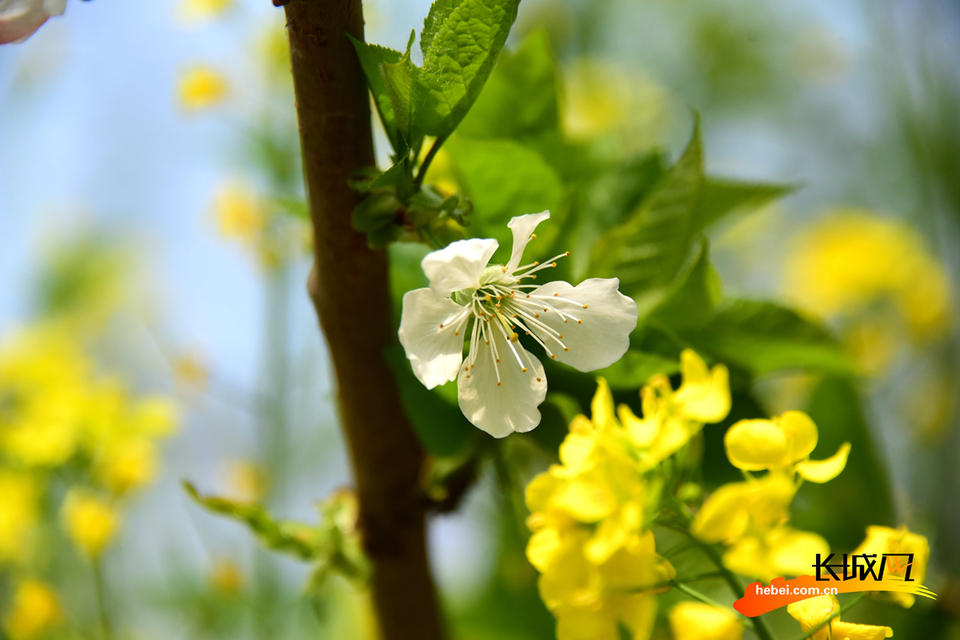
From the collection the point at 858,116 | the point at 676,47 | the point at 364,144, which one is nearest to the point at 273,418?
the point at 364,144

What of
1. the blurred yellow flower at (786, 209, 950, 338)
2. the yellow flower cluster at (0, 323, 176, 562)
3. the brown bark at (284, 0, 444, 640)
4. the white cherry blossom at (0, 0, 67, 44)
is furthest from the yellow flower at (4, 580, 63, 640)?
the blurred yellow flower at (786, 209, 950, 338)

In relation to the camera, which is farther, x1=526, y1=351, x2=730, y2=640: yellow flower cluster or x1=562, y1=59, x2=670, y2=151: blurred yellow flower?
x1=562, y1=59, x2=670, y2=151: blurred yellow flower

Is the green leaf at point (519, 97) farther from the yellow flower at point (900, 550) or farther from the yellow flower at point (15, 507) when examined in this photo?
the yellow flower at point (15, 507)

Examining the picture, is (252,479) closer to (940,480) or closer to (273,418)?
(273,418)

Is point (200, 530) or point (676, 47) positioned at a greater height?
point (676, 47)
